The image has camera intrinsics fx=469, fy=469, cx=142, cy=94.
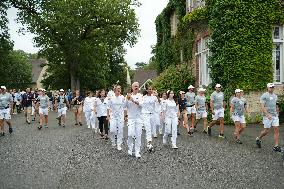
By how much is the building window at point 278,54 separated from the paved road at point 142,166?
6.64 metres

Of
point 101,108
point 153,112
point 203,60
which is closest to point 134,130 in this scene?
point 153,112

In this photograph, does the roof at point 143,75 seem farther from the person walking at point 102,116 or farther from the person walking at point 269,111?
the person walking at point 269,111

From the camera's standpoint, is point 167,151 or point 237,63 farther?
point 237,63

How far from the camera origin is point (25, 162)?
11383 millimetres

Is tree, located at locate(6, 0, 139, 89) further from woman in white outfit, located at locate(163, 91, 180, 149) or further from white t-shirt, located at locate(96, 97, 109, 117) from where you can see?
woman in white outfit, located at locate(163, 91, 180, 149)

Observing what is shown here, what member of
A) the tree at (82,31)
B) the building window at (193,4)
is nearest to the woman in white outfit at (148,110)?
the building window at (193,4)

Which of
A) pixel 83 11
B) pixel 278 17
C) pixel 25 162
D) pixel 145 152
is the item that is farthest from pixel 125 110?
pixel 83 11

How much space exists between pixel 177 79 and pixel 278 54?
6.40m

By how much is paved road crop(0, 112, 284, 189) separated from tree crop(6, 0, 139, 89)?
27.9 metres

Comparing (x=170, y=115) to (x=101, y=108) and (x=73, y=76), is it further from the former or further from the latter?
(x=73, y=76)

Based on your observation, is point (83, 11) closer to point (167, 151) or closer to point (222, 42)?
point (222, 42)

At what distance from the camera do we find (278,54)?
2153 cm

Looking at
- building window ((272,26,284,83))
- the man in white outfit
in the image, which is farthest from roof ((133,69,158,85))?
the man in white outfit

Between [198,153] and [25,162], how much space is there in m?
4.48
